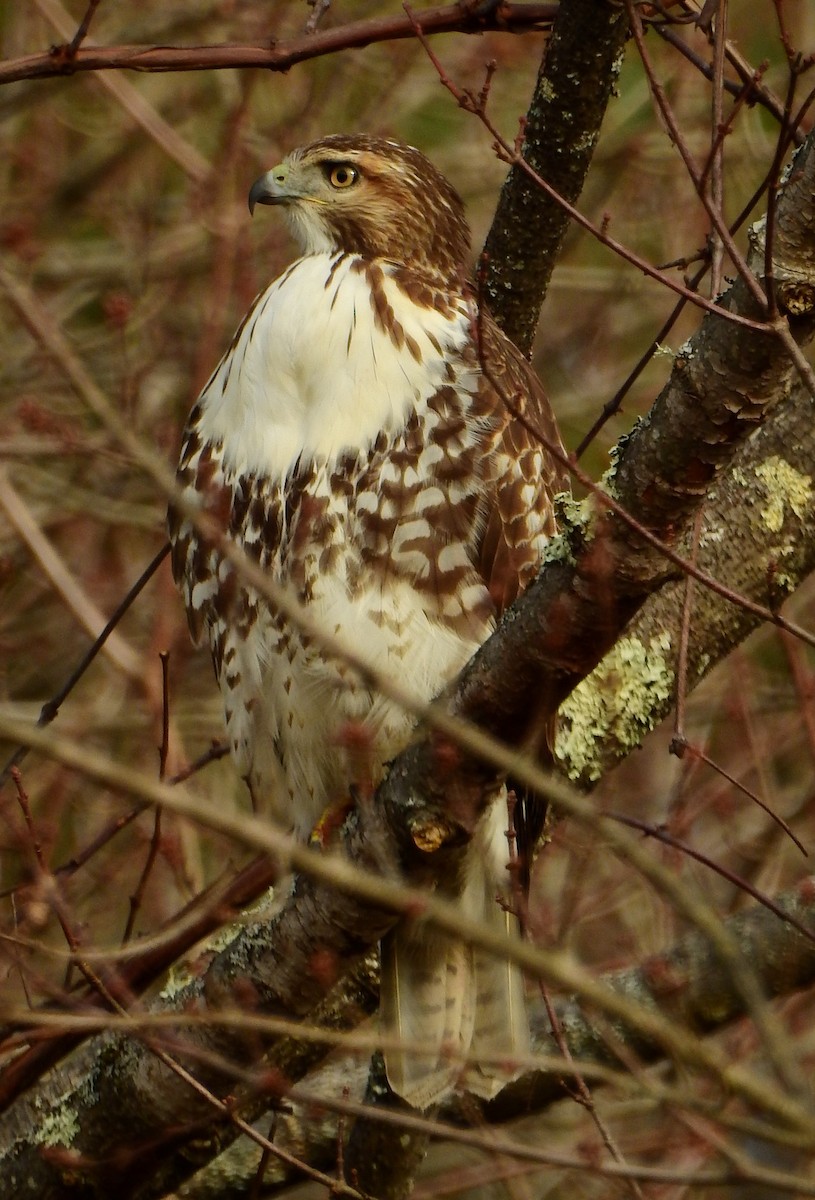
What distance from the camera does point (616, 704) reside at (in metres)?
3.91

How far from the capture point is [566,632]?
2652 mm

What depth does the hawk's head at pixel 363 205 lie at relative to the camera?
13.9 ft

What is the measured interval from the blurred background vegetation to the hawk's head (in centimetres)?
140

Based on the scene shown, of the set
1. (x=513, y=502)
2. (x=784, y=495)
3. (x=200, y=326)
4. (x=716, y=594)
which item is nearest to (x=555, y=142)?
(x=513, y=502)

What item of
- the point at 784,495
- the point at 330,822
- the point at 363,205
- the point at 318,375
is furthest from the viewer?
the point at 363,205

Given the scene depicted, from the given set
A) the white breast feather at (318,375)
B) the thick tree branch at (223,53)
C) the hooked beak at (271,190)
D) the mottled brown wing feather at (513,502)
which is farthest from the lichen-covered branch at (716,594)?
the hooked beak at (271,190)

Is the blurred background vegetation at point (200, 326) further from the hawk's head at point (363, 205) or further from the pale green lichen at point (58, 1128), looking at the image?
the pale green lichen at point (58, 1128)

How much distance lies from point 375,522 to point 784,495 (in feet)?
2.87

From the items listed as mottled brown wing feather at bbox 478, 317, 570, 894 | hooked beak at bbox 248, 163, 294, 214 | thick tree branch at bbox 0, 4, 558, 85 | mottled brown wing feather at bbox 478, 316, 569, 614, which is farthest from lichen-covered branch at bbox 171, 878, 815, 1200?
hooked beak at bbox 248, 163, 294, 214

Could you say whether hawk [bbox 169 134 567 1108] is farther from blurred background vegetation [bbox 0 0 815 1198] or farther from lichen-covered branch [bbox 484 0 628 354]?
blurred background vegetation [bbox 0 0 815 1198]

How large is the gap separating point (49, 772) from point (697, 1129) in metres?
4.11

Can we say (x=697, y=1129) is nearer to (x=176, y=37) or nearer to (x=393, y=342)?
(x=393, y=342)

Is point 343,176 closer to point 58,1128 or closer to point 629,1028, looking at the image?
point 629,1028

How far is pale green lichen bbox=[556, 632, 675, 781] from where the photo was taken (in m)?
3.87
